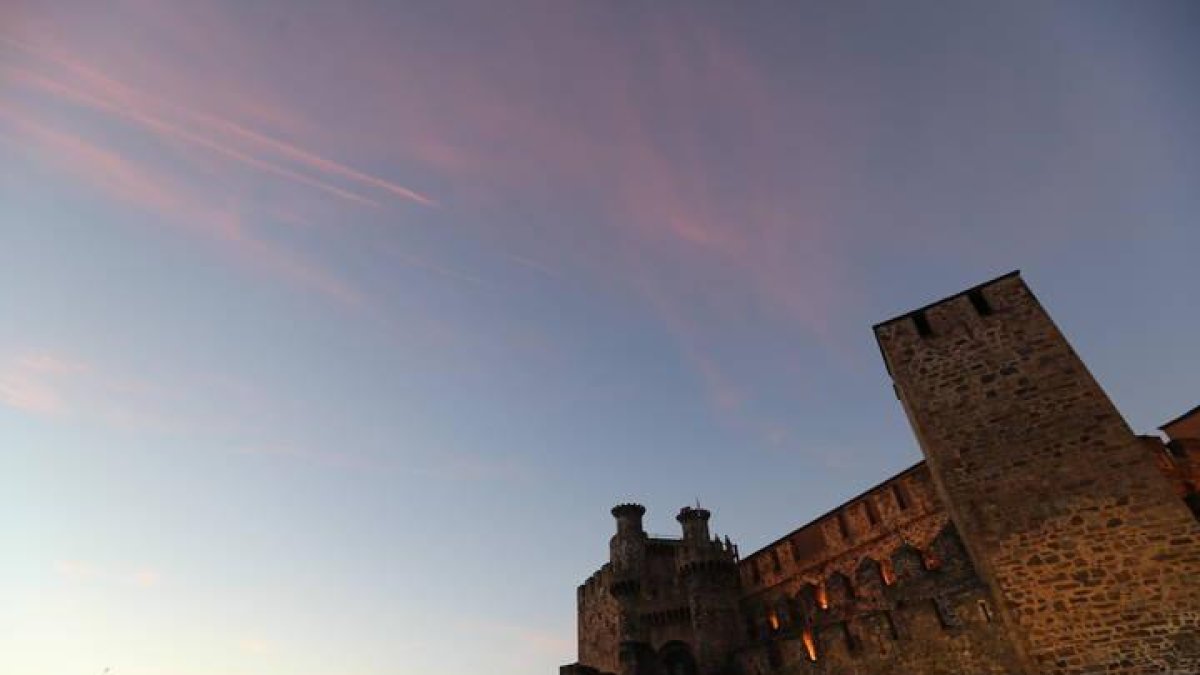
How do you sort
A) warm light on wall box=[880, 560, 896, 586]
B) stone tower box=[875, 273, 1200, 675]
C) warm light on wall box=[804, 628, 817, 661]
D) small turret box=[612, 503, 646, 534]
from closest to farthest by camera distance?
stone tower box=[875, 273, 1200, 675] → warm light on wall box=[804, 628, 817, 661] → warm light on wall box=[880, 560, 896, 586] → small turret box=[612, 503, 646, 534]

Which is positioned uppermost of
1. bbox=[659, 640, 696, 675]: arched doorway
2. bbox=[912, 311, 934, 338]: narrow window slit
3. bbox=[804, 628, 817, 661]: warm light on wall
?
bbox=[912, 311, 934, 338]: narrow window slit

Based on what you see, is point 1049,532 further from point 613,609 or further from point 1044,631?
point 613,609

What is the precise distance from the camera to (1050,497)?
532 inches

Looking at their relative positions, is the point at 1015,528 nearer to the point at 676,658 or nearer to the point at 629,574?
the point at 676,658

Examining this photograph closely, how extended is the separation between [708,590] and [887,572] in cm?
811

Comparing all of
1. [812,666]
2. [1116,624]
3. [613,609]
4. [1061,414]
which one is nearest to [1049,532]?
[1116,624]

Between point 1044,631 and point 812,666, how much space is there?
9005 mm

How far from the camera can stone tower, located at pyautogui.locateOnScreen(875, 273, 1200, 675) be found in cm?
1206

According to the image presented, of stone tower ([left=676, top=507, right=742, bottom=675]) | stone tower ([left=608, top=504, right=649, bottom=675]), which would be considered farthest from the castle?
stone tower ([left=608, top=504, right=649, bottom=675])

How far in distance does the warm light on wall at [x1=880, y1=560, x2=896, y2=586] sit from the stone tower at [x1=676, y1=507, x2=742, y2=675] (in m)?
7.15

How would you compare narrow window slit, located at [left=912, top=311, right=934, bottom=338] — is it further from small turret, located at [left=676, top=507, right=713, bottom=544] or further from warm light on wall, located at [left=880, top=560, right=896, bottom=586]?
small turret, located at [left=676, top=507, right=713, bottom=544]

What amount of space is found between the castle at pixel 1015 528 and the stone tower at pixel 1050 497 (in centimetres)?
3

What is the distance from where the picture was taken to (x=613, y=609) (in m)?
35.6

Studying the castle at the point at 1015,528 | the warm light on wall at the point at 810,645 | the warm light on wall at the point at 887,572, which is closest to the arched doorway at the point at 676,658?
the castle at the point at 1015,528
